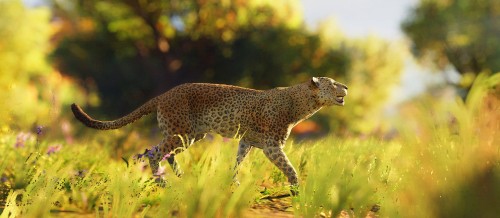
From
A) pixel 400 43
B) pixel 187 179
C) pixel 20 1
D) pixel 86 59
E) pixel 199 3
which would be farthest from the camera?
pixel 400 43

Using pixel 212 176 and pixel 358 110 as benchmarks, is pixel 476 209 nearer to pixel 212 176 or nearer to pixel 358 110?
pixel 212 176

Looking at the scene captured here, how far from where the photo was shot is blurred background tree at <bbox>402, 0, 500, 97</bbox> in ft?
85.3

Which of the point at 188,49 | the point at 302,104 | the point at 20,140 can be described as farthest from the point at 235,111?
the point at 188,49

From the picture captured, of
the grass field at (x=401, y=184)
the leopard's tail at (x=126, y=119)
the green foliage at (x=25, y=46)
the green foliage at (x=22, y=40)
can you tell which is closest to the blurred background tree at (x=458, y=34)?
the green foliage at (x=25, y=46)

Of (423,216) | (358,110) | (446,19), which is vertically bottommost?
(423,216)

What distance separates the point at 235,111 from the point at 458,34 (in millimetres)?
23110

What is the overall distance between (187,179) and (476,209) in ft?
5.72

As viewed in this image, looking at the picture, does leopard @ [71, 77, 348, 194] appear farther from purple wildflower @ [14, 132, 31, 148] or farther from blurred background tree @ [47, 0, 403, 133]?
blurred background tree @ [47, 0, 403, 133]

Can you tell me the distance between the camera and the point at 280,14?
24.4 m

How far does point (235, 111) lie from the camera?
5816mm

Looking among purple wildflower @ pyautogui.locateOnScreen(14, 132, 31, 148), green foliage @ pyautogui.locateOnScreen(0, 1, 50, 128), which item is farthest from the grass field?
green foliage @ pyautogui.locateOnScreen(0, 1, 50, 128)

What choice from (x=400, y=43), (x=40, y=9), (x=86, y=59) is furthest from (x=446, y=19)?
(x=40, y=9)

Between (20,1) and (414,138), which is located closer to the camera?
(414,138)

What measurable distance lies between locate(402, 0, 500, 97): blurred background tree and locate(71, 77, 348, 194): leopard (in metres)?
21.3
